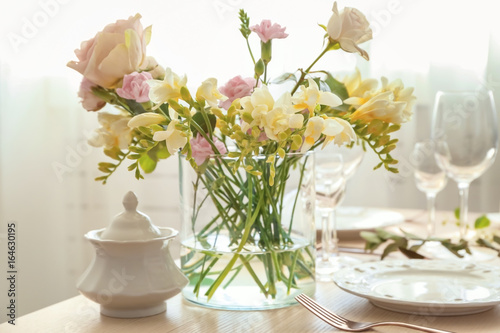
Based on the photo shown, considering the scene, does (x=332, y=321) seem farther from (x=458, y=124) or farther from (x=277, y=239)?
(x=458, y=124)

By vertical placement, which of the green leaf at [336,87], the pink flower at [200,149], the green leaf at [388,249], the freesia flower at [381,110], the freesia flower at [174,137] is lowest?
the green leaf at [388,249]

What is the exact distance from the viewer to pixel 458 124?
3.71 feet

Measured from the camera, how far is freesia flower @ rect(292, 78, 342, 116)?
69cm

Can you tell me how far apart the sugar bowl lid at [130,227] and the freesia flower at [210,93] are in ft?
0.52

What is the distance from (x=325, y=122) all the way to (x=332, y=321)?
0.22 meters

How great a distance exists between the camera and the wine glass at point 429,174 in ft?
4.18

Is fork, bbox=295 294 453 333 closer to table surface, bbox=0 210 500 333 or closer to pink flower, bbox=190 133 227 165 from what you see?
table surface, bbox=0 210 500 333

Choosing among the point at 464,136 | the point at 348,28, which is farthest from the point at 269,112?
the point at 464,136

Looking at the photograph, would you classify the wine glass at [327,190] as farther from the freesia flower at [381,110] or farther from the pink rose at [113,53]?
the pink rose at [113,53]

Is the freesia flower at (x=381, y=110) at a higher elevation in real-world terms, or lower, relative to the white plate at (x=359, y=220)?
higher

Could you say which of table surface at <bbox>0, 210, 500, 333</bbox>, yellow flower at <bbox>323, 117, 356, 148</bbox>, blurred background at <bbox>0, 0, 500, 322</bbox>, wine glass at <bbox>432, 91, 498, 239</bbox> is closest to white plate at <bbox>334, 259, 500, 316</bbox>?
table surface at <bbox>0, 210, 500, 333</bbox>

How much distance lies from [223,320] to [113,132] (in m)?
0.26

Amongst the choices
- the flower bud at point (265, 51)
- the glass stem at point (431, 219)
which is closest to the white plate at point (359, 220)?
the glass stem at point (431, 219)

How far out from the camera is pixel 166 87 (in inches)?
27.3
